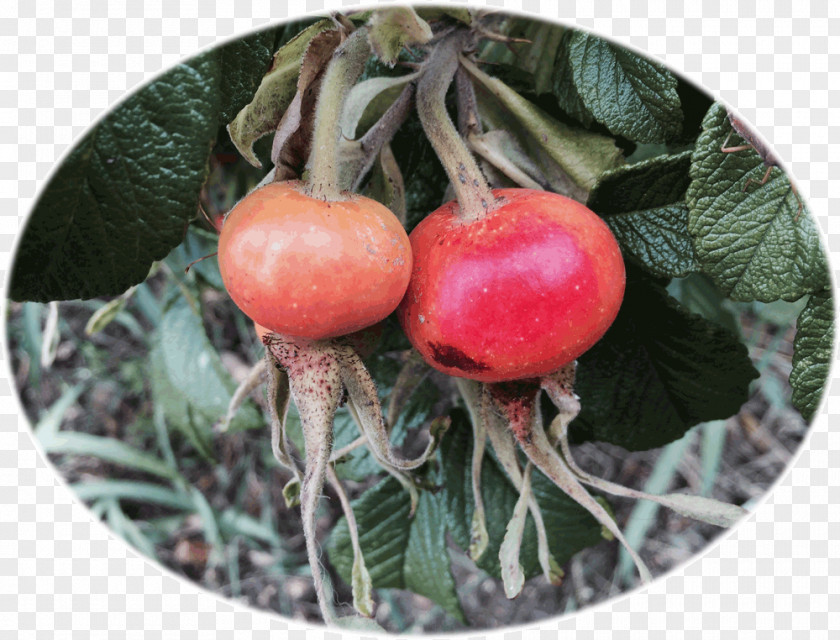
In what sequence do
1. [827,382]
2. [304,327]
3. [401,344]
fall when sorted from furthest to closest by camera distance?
[401,344], [827,382], [304,327]

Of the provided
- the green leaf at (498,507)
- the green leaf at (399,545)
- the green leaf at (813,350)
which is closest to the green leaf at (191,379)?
the green leaf at (399,545)

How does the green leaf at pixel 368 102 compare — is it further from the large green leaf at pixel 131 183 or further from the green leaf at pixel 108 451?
the green leaf at pixel 108 451

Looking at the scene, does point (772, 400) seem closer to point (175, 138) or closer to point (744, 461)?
point (744, 461)

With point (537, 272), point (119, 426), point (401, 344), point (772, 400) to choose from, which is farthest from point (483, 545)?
point (119, 426)

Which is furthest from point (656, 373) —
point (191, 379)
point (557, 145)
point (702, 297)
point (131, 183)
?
point (191, 379)

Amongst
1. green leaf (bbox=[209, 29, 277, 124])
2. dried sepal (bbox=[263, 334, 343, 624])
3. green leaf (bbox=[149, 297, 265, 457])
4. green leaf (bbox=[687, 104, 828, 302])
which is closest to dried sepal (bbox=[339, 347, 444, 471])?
dried sepal (bbox=[263, 334, 343, 624])

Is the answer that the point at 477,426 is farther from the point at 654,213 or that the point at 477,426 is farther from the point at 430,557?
the point at 430,557

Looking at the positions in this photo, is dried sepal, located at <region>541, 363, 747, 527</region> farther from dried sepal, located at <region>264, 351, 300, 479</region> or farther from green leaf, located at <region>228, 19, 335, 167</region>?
green leaf, located at <region>228, 19, 335, 167</region>
